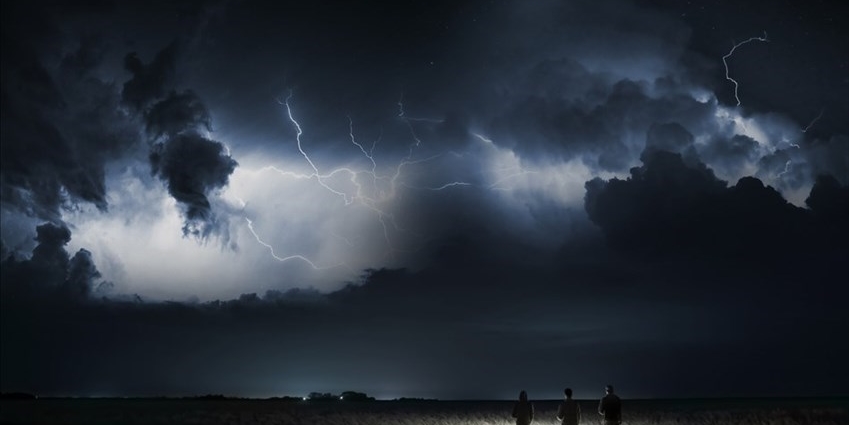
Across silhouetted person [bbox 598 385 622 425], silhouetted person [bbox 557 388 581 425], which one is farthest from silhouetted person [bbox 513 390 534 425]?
silhouetted person [bbox 598 385 622 425]

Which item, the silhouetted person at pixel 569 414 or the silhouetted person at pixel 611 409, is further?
the silhouetted person at pixel 569 414

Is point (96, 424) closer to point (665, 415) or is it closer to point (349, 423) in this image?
point (349, 423)

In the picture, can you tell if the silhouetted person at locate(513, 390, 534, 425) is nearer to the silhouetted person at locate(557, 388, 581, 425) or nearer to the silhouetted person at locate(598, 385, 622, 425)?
the silhouetted person at locate(557, 388, 581, 425)

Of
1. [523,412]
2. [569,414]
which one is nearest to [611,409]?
[569,414]

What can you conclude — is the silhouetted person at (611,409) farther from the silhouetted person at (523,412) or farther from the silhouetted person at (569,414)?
the silhouetted person at (523,412)

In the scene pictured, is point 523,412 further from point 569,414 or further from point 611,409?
point 611,409

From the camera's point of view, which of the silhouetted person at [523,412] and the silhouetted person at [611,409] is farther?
the silhouetted person at [523,412]

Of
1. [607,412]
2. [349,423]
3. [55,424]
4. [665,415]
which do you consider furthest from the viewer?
[665,415]

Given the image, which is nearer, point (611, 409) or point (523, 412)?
point (611, 409)

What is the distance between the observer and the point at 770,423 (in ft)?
98.0

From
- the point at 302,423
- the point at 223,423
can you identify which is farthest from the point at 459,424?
the point at 223,423

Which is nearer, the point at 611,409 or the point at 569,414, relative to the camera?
the point at 611,409

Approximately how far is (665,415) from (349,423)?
15418mm

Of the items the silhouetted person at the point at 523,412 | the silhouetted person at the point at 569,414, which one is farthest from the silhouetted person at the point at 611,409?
the silhouetted person at the point at 523,412
